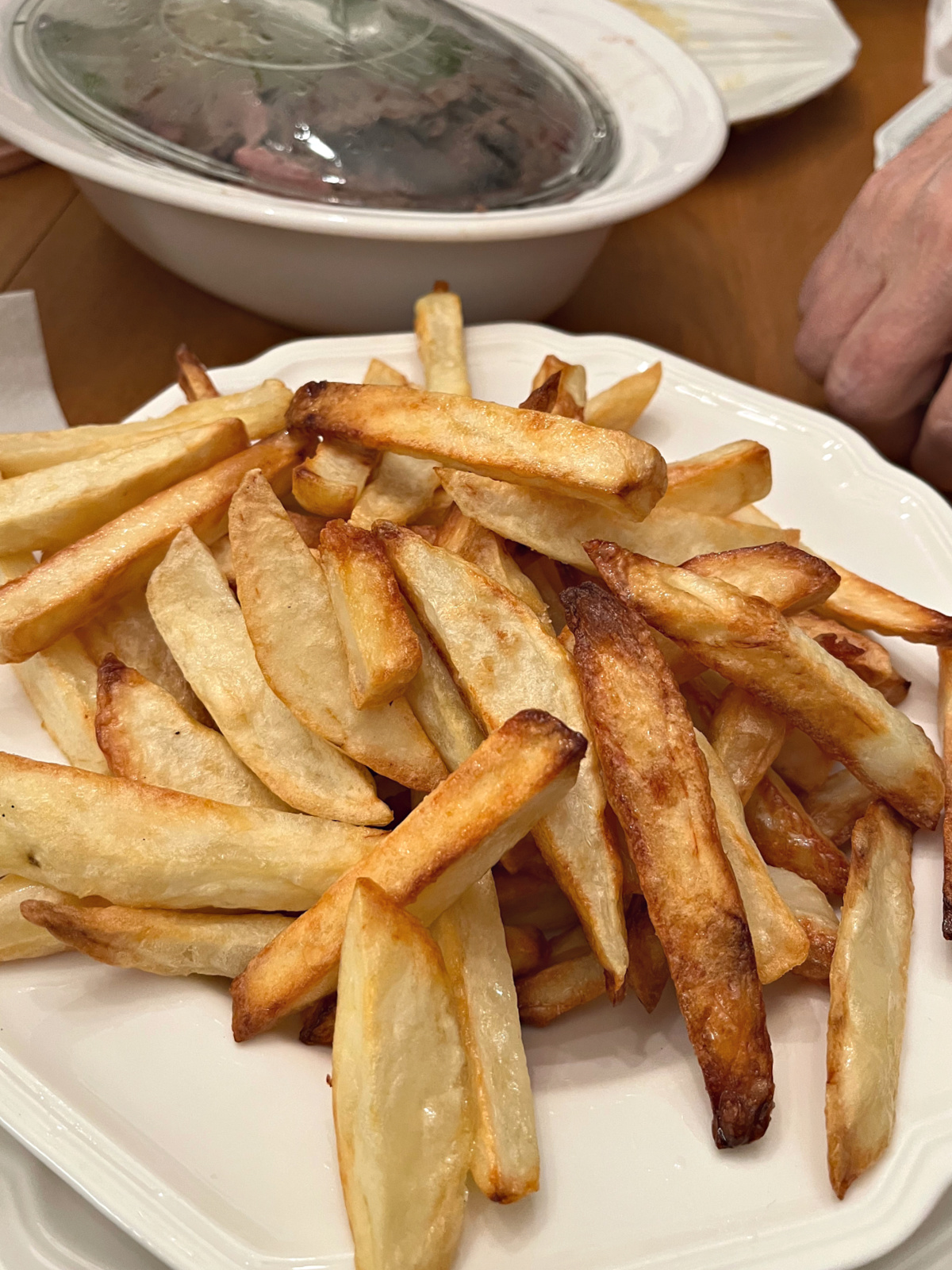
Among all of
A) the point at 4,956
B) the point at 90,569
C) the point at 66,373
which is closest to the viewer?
the point at 4,956

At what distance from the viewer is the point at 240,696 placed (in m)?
0.97

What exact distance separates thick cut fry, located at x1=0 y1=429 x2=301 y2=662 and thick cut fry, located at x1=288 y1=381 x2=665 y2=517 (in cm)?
14

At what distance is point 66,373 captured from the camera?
1.69m

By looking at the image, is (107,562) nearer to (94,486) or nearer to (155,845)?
(94,486)

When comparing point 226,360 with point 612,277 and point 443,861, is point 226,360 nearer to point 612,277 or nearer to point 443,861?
point 612,277

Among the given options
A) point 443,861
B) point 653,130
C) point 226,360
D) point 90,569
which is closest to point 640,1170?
point 443,861

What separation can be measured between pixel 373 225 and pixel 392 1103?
3.98 ft

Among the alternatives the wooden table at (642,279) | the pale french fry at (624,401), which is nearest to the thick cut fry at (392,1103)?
the pale french fry at (624,401)

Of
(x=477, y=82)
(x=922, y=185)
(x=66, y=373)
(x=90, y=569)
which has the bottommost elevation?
(x=66, y=373)

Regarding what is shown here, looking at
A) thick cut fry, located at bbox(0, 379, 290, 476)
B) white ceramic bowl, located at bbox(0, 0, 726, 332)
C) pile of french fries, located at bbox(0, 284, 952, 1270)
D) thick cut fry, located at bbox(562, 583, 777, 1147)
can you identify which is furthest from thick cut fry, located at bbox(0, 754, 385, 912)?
white ceramic bowl, located at bbox(0, 0, 726, 332)

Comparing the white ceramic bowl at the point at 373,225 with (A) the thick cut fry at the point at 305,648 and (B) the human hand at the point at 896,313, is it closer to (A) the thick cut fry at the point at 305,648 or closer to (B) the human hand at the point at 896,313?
(B) the human hand at the point at 896,313

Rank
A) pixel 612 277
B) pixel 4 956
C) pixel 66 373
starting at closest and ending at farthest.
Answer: pixel 4 956 < pixel 66 373 < pixel 612 277

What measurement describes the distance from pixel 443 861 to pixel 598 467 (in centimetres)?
41

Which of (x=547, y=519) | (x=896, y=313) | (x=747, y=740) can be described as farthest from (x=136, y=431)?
(x=896, y=313)
